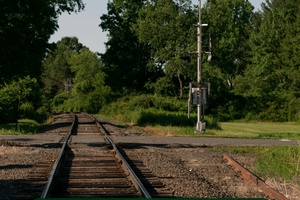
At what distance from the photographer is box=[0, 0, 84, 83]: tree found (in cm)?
2064

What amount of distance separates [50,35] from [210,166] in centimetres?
1193

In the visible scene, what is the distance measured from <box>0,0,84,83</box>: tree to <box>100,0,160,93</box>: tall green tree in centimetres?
4309

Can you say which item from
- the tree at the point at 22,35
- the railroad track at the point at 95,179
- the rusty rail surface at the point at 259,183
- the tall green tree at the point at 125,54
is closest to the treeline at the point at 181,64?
the tall green tree at the point at 125,54

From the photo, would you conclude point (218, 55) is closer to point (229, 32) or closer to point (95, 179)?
point (229, 32)

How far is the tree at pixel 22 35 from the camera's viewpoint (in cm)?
2064

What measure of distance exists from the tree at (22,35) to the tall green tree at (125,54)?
141ft

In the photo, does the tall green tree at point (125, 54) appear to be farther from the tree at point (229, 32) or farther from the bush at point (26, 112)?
the bush at point (26, 112)

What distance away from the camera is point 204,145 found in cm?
2156

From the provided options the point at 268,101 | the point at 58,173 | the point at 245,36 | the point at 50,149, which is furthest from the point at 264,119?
the point at 58,173

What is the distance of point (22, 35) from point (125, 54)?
4694 centimetres

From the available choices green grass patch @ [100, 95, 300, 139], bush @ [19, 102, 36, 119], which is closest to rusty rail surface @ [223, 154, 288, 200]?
green grass patch @ [100, 95, 300, 139]

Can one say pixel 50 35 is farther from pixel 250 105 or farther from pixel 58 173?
pixel 250 105

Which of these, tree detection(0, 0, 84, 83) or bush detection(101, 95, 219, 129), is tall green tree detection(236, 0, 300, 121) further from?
tree detection(0, 0, 84, 83)

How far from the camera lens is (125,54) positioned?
223 feet
